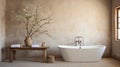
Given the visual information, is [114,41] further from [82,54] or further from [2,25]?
[2,25]

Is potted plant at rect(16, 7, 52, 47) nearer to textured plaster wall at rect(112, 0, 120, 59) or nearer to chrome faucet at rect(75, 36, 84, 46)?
chrome faucet at rect(75, 36, 84, 46)

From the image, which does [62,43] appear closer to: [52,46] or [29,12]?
[52,46]

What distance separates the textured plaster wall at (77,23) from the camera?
7617mm

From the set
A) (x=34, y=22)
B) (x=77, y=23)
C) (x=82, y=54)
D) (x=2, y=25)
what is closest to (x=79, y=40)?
(x=77, y=23)

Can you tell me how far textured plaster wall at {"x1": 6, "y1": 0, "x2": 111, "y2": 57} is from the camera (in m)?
7.62

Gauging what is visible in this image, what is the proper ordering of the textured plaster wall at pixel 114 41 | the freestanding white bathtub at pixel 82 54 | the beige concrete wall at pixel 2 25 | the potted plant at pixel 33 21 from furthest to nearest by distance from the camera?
the potted plant at pixel 33 21 → the textured plaster wall at pixel 114 41 → the beige concrete wall at pixel 2 25 → the freestanding white bathtub at pixel 82 54

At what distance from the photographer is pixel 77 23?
25.1 ft

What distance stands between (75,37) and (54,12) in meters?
1.30

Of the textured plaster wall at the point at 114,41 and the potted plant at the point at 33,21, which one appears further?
the potted plant at the point at 33,21

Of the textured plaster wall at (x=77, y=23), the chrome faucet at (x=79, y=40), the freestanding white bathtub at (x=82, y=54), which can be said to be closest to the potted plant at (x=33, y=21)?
the textured plaster wall at (x=77, y=23)

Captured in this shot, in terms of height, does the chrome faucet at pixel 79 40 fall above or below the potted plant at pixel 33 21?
below

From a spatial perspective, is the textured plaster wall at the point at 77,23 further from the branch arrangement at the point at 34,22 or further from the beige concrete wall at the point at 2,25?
the beige concrete wall at the point at 2,25

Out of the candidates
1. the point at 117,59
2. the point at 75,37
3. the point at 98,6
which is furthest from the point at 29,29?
the point at 117,59

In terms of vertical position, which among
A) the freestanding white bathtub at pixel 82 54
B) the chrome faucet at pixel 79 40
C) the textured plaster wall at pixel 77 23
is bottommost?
the freestanding white bathtub at pixel 82 54
